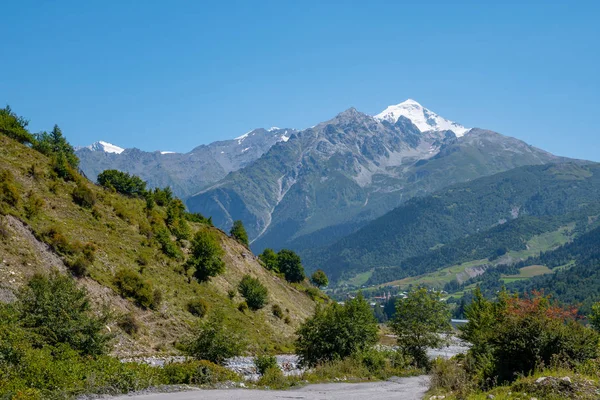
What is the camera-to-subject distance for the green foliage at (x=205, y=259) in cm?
6544

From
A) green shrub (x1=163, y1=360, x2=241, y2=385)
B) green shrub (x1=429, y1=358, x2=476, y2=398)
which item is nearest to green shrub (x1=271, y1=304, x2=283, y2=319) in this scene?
green shrub (x1=163, y1=360, x2=241, y2=385)

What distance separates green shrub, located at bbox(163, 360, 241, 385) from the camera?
2614cm

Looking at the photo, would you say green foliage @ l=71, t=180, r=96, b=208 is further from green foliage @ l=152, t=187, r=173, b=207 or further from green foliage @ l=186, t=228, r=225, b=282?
green foliage @ l=152, t=187, r=173, b=207

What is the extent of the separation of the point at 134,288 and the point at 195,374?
83.0 ft

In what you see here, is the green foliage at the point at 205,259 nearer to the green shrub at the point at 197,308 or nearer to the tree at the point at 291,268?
the green shrub at the point at 197,308

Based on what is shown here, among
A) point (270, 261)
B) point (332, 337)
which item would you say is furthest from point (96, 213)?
point (270, 261)

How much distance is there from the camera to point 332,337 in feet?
128

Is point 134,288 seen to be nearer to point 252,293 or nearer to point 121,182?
point 252,293

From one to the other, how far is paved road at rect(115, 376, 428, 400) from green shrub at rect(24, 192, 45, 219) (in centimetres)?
3342

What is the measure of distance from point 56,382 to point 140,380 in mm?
4040

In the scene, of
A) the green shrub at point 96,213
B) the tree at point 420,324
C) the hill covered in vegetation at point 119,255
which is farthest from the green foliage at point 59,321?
the green shrub at point 96,213

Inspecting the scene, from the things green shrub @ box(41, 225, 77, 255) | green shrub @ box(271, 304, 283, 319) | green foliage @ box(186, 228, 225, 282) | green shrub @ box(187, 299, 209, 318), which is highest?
green shrub @ box(41, 225, 77, 255)

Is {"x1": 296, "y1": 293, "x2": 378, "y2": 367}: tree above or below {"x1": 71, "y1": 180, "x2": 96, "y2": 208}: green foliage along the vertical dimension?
below

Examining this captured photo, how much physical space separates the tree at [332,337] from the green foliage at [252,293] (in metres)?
29.6
